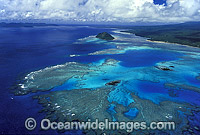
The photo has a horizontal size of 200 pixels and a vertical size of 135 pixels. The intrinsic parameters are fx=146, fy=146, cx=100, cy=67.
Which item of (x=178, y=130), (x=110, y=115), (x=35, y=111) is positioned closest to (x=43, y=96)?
(x=35, y=111)

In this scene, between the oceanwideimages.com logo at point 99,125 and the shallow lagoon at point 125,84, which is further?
the shallow lagoon at point 125,84

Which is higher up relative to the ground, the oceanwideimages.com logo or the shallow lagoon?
the shallow lagoon

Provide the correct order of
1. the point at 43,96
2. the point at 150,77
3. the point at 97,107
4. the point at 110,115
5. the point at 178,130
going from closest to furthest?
Result: the point at 178,130, the point at 110,115, the point at 97,107, the point at 43,96, the point at 150,77

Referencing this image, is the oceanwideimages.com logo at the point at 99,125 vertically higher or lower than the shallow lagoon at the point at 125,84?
lower

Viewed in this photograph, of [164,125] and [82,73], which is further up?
[82,73]

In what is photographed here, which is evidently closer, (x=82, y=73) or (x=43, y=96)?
(x=43, y=96)

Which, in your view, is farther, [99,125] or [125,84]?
[125,84]

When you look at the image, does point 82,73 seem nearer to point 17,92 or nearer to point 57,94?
point 57,94

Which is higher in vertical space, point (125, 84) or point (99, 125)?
point (125, 84)
